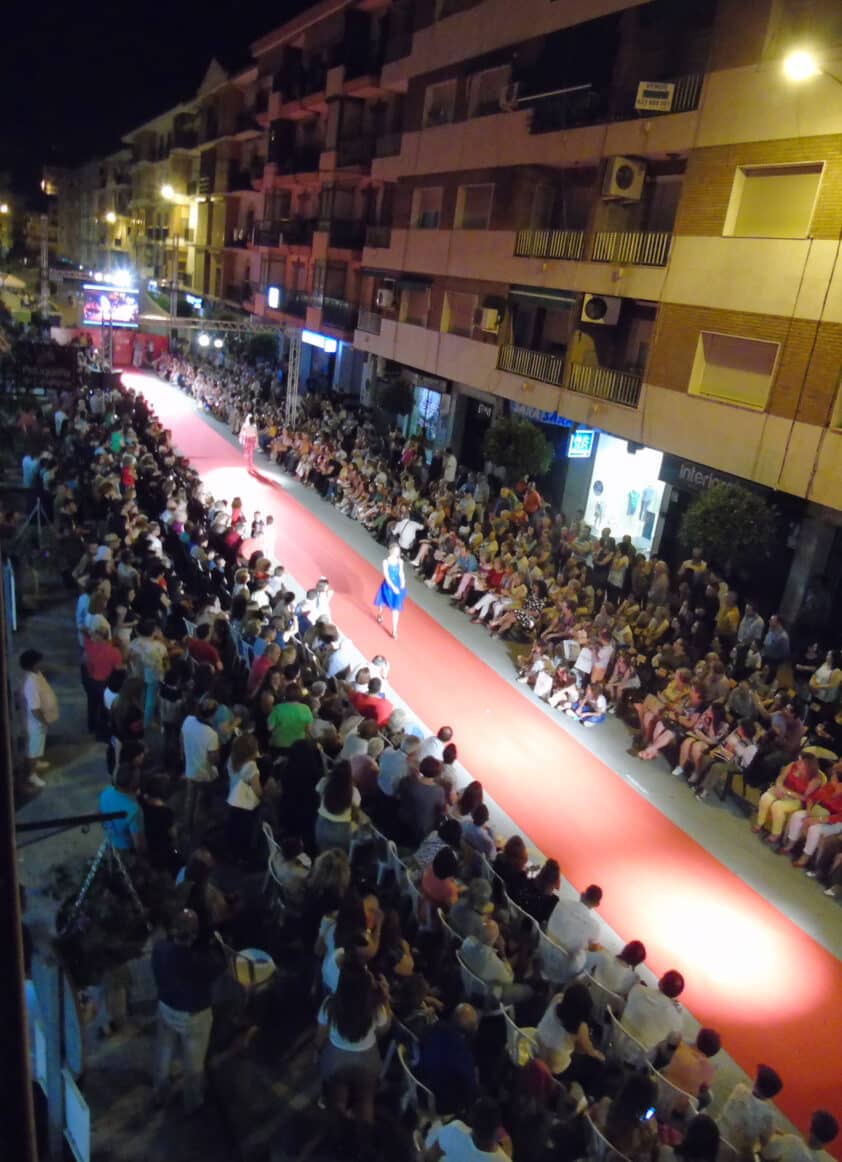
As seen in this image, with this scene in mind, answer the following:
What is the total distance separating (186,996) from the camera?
5.61 meters

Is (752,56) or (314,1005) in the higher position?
(752,56)

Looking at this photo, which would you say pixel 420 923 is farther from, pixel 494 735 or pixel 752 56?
pixel 752 56

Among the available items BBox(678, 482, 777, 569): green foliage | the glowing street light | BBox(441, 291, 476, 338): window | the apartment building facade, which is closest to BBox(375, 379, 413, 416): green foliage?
the apartment building facade

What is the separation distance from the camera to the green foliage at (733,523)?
508 inches

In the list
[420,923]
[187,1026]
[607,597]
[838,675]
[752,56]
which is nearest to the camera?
[187,1026]

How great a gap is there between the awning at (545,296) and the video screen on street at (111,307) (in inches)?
704

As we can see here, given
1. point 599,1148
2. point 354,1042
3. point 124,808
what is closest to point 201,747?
point 124,808

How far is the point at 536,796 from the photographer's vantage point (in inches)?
431

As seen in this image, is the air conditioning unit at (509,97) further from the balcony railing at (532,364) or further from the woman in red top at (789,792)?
the woman in red top at (789,792)

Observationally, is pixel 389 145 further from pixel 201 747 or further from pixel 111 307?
pixel 201 747

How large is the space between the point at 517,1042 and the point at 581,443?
15.4m

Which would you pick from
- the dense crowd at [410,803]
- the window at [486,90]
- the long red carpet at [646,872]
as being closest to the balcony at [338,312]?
the window at [486,90]

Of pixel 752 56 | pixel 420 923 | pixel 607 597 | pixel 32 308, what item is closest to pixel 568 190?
pixel 752 56

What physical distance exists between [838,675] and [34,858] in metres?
9.82
